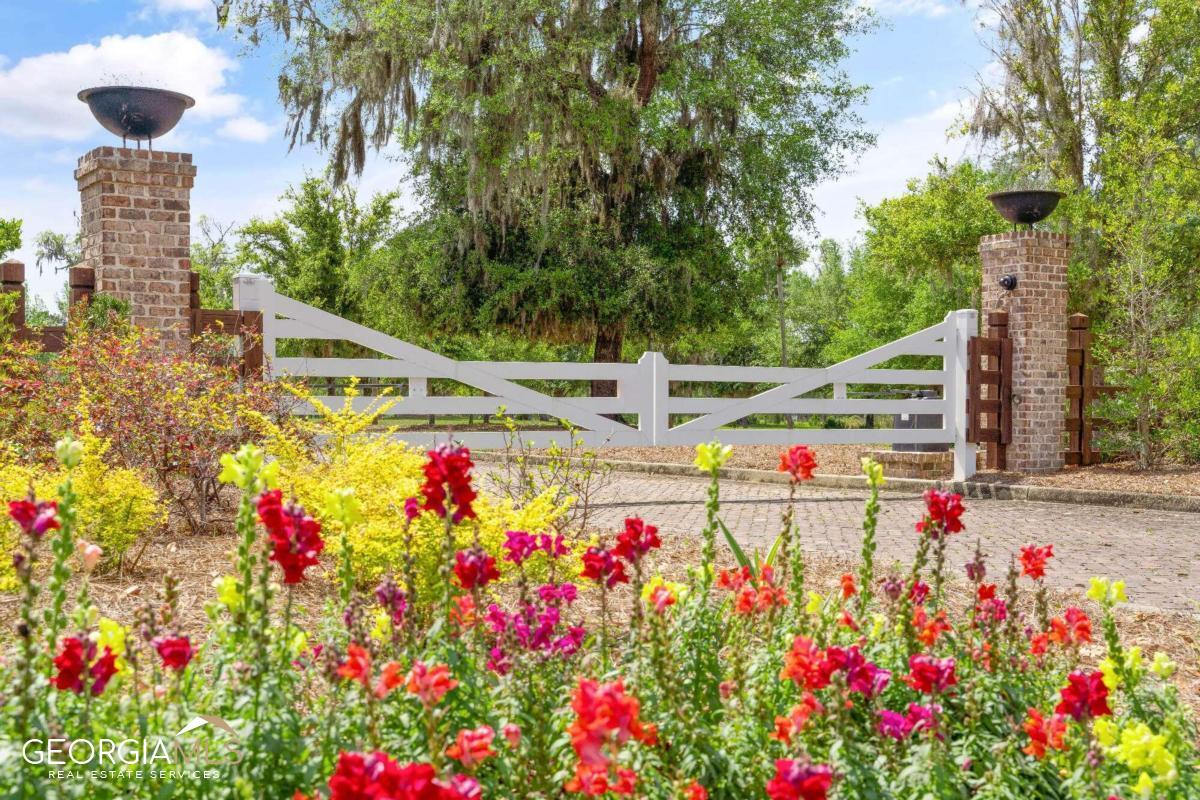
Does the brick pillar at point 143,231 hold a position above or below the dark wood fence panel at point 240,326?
above

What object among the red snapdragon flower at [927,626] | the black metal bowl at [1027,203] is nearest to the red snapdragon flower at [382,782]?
the red snapdragon flower at [927,626]

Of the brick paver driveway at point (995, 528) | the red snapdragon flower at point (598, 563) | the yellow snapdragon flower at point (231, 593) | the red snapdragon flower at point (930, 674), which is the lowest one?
the brick paver driveway at point (995, 528)

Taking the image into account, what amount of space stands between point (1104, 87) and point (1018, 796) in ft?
75.5

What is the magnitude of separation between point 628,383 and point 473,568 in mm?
8313

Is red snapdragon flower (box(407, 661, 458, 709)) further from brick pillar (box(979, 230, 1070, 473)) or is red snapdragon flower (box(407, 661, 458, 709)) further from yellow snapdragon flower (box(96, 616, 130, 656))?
brick pillar (box(979, 230, 1070, 473))

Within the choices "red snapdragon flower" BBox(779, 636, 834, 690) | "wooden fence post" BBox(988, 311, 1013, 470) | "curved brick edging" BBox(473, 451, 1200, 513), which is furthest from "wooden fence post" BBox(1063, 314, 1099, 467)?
"red snapdragon flower" BBox(779, 636, 834, 690)

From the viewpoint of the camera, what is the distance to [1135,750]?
5.81 feet

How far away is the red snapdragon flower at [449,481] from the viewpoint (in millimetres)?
2199

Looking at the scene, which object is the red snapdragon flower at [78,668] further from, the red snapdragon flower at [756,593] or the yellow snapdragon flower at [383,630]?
the red snapdragon flower at [756,593]

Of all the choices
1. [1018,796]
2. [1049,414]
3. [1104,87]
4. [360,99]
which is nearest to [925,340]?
[1049,414]

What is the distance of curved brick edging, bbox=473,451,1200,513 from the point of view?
386 inches

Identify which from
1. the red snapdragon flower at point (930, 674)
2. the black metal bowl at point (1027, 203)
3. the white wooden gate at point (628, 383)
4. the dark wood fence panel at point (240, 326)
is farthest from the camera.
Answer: the black metal bowl at point (1027, 203)

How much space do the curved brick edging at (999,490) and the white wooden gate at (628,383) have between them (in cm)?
55

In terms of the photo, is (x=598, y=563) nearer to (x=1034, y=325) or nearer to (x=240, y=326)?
(x=240, y=326)
